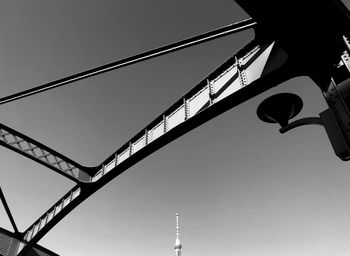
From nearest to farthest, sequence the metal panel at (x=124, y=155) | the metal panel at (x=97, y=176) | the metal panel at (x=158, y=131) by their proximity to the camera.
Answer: the metal panel at (x=158, y=131), the metal panel at (x=124, y=155), the metal panel at (x=97, y=176)

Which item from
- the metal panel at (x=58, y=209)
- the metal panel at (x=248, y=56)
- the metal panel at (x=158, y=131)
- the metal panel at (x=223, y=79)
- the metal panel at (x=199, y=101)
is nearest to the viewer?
the metal panel at (x=248, y=56)

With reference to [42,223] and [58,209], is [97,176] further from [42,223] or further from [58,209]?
[42,223]

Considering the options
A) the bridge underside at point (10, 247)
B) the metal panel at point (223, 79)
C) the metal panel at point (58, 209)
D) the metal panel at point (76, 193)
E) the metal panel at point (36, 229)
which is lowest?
the bridge underside at point (10, 247)

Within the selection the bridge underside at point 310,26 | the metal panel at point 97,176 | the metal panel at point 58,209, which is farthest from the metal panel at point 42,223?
the bridge underside at point 310,26

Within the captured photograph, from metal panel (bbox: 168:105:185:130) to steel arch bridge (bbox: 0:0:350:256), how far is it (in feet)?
0.14

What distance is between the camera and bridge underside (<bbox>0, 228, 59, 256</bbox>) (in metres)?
17.7

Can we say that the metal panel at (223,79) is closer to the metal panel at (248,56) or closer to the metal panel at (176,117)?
the metal panel at (248,56)

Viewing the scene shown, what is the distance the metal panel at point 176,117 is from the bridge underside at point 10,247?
14.5m

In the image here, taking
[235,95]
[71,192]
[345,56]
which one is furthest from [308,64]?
[71,192]

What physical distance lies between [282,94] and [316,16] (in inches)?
63.0

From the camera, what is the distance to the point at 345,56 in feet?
16.4

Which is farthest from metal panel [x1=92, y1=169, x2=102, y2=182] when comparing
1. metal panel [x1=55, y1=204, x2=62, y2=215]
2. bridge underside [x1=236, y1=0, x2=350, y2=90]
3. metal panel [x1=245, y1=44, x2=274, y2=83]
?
bridge underside [x1=236, y1=0, x2=350, y2=90]

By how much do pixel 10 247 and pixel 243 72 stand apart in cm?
1865

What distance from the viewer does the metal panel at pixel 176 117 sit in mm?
9867
